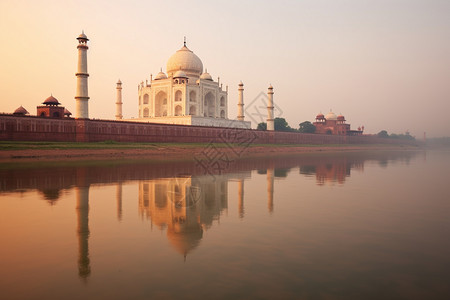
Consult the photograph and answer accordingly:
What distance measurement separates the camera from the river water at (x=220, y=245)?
141 inches

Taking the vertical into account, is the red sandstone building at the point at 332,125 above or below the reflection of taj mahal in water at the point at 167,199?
above

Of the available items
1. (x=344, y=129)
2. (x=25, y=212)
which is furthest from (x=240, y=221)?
(x=344, y=129)

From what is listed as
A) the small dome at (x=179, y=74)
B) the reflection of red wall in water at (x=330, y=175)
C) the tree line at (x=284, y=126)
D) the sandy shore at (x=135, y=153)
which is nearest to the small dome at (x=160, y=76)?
the small dome at (x=179, y=74)

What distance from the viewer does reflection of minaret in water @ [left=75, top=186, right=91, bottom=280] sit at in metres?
4.08

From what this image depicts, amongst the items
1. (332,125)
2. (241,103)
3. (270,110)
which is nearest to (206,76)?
(241,103)

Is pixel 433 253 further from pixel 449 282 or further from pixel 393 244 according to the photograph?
pixel 449 282

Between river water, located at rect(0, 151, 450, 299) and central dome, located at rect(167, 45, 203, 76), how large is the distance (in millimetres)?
36608

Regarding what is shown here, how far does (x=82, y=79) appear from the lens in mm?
27094

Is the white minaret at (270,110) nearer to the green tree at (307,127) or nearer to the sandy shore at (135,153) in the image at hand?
the sandy shore at (135,153)

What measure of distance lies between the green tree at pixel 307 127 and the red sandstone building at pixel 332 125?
98 centimetres

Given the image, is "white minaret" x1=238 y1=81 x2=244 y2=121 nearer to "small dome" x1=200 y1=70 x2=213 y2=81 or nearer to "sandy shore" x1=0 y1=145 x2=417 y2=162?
"small dome" x1=200 y1=70 x2=213 y2=81

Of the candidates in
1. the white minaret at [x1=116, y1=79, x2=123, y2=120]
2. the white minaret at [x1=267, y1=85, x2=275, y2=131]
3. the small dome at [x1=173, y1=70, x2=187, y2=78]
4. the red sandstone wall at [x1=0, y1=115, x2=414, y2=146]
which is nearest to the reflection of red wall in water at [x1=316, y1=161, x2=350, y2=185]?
the red sandstone wall at [x1=0, y1=115, x2=414, y2=146]

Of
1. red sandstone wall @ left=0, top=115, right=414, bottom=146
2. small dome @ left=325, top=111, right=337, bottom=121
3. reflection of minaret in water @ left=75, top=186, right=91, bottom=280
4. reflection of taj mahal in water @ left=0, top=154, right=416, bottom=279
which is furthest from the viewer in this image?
small dome @ left=325, top=111, right=337, bottom=121

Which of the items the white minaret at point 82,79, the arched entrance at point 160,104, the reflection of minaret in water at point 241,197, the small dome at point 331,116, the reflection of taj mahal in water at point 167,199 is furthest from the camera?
the small dome at point 331,116
